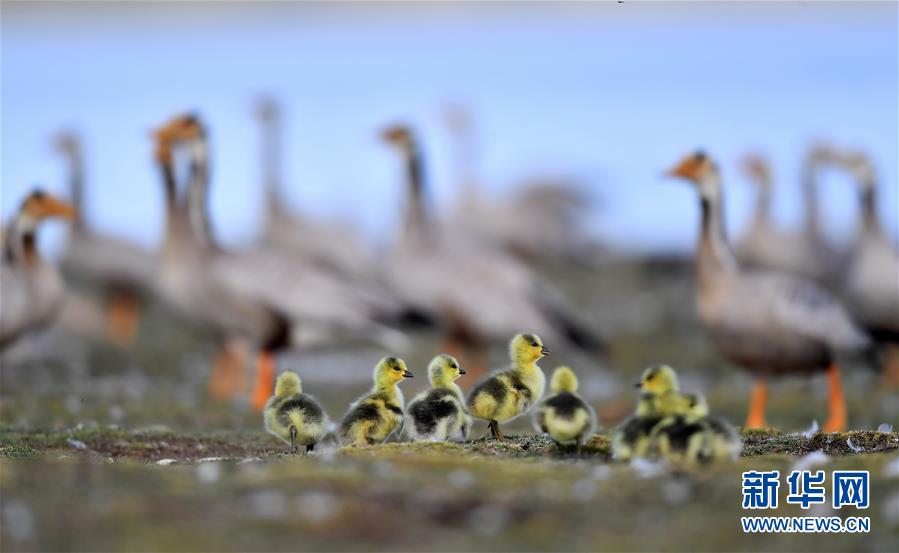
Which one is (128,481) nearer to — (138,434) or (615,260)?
(138,434)

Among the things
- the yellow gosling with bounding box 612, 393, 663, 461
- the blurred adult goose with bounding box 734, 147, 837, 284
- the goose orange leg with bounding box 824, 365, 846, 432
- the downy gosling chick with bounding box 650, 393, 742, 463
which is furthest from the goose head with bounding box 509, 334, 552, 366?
the blurred adult goose with bounding box 734, 147, 837, 284

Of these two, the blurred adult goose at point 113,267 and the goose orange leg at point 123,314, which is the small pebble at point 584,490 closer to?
the goose orange leg at point 123,314

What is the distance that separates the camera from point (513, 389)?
7.96 m

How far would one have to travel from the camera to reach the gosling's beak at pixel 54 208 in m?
13.5

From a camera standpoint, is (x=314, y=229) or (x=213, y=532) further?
(x=314, y=229)

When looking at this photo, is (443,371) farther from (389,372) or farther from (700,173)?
(700,173)

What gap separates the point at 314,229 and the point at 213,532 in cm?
1664

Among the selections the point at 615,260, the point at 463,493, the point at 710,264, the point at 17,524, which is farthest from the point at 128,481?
the point at 615,260

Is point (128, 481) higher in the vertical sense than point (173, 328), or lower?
lower

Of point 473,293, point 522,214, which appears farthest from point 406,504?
point 522,214

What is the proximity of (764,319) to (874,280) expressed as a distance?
3.35 meters

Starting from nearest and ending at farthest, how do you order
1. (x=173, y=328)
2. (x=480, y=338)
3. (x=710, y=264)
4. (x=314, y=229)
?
(x=710, y=264), (x=480, y=338), (x=314, y=229), (x=173, y=328)

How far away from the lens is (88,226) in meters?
22.4

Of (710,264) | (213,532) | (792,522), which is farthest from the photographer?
(710,264)
